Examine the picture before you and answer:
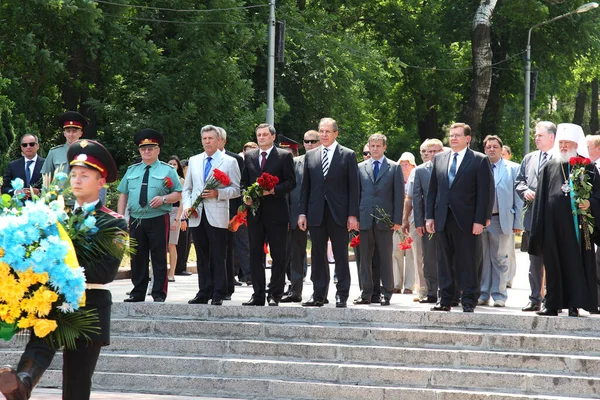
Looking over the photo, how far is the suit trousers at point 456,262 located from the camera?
12.4m

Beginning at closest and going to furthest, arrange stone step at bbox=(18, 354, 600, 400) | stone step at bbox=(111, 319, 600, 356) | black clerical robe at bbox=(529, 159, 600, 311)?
1. stone step at bbox=(18, 354, 600, 400)
2. stone step at bbox=(111, 319, 600, 356)
3. black clerical robe at bbox=(529, 159, 600, 311)

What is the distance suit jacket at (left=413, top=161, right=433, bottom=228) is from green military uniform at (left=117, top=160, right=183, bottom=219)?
119 inches

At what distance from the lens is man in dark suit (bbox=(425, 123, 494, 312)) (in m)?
12.5

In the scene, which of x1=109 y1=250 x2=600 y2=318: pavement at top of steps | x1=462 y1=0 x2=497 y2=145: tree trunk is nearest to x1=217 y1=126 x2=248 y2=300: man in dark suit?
x1=109 y1=250 x2=600 y2=318: pavement at top of steps

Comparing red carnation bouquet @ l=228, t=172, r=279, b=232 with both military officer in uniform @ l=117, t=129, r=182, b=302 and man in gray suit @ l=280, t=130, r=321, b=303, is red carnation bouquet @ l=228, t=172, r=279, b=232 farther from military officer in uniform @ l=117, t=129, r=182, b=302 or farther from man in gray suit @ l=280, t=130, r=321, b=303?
man in gray suit @ l=280, t=130, r=321, b=303

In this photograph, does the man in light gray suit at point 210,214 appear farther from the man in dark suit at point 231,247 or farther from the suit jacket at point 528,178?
the suit jacket at point 528,178

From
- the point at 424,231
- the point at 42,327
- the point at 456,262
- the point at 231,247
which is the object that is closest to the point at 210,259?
the point at 231,247

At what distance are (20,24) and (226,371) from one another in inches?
748

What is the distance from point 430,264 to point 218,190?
293 centimetres

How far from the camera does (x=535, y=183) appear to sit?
13133 mm

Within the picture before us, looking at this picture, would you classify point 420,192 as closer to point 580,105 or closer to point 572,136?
point 572,136

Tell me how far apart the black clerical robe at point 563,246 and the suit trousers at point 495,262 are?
5.24 feet

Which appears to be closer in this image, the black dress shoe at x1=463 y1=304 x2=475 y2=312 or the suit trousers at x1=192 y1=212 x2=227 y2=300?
the black dress shoe at x1=463 y1=304 x2=475 y2=312

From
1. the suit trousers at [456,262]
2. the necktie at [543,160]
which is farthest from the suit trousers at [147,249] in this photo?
the necktie at [543,160]
